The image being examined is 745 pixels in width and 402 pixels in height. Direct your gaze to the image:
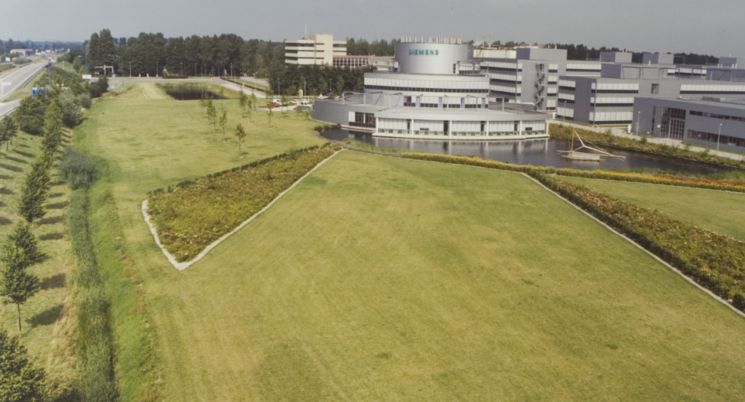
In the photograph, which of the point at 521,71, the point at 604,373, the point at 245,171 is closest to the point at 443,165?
the point at 245,171

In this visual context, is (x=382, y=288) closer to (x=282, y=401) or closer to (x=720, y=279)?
(x=282, y=401)

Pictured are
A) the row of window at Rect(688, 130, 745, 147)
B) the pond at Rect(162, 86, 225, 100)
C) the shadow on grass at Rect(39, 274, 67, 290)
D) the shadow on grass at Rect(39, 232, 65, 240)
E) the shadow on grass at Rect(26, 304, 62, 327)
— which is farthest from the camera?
the pond at Rect(162, 86, 225, 100)

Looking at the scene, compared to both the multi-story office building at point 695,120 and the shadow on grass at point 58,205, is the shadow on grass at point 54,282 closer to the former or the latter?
the shadow on grass at point 58,205

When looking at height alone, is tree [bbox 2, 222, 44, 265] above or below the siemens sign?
below

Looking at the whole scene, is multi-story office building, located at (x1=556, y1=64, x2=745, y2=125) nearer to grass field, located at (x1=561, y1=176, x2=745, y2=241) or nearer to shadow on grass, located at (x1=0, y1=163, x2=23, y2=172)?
grass field, located at (x1=561, y1=176, x2=745, y2=241)

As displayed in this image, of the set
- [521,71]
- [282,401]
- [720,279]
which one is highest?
[521,71]

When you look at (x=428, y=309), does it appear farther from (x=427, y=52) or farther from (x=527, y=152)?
(x=427, y=52)

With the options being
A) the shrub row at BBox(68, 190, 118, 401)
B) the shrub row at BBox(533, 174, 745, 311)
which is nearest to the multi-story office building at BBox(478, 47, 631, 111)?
the shrub row at BBox(533, 174, 745, 311)

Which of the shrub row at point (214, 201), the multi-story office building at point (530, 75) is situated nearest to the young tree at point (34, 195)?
the shrub row at point (214, 201)
